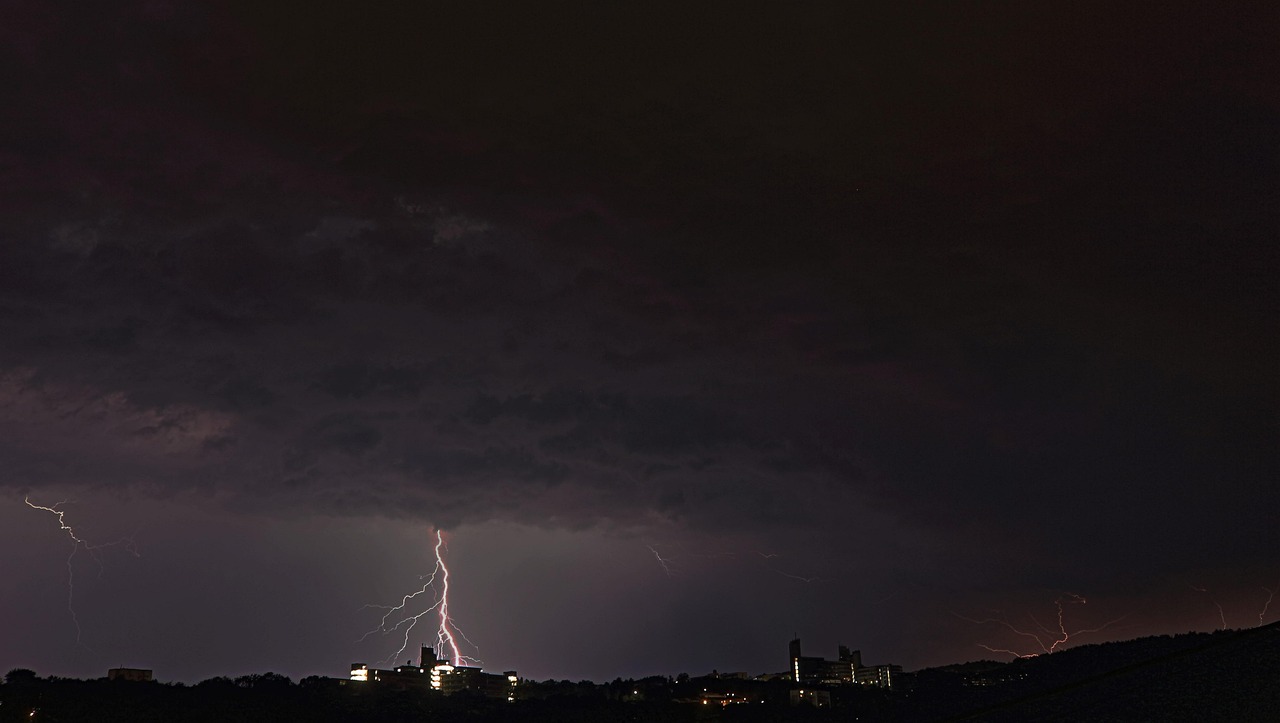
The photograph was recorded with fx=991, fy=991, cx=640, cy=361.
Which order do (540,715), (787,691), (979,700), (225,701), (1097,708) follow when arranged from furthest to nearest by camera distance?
1. (787,691)
2. (225,701)
3. (540,715)
4. (979,700)
5. (1097,708)

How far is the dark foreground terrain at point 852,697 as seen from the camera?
891 inches

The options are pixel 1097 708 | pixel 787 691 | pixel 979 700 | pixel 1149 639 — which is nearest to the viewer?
pixel 1097 708

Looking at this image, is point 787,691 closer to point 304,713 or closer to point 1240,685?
point 304,713

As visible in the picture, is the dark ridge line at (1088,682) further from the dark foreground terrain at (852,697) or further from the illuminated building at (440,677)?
the illuminated building at (440,677)

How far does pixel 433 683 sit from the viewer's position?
375ft

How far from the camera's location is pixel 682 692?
81438 millimetres

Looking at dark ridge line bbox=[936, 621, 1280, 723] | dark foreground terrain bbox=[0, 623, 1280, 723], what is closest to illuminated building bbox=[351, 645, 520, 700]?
dark foreground terrain bbox=[0, 623, 1280, 723]

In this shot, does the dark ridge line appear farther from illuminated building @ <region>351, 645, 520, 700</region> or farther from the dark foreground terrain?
illuminated building @ <region>351, 645, 520, 700</region>

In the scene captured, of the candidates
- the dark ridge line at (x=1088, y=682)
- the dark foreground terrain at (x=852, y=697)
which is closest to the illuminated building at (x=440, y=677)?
the dark foreground terrain at (x=852, y=697)

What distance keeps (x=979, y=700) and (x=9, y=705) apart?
58018 millimetres

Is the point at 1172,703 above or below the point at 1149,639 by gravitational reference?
below

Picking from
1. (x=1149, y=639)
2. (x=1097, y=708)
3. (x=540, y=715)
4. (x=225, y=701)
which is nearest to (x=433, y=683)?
(x=225, y=701)

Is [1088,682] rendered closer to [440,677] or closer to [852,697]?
[852,697]

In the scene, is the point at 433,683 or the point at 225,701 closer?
the point at 225,701
